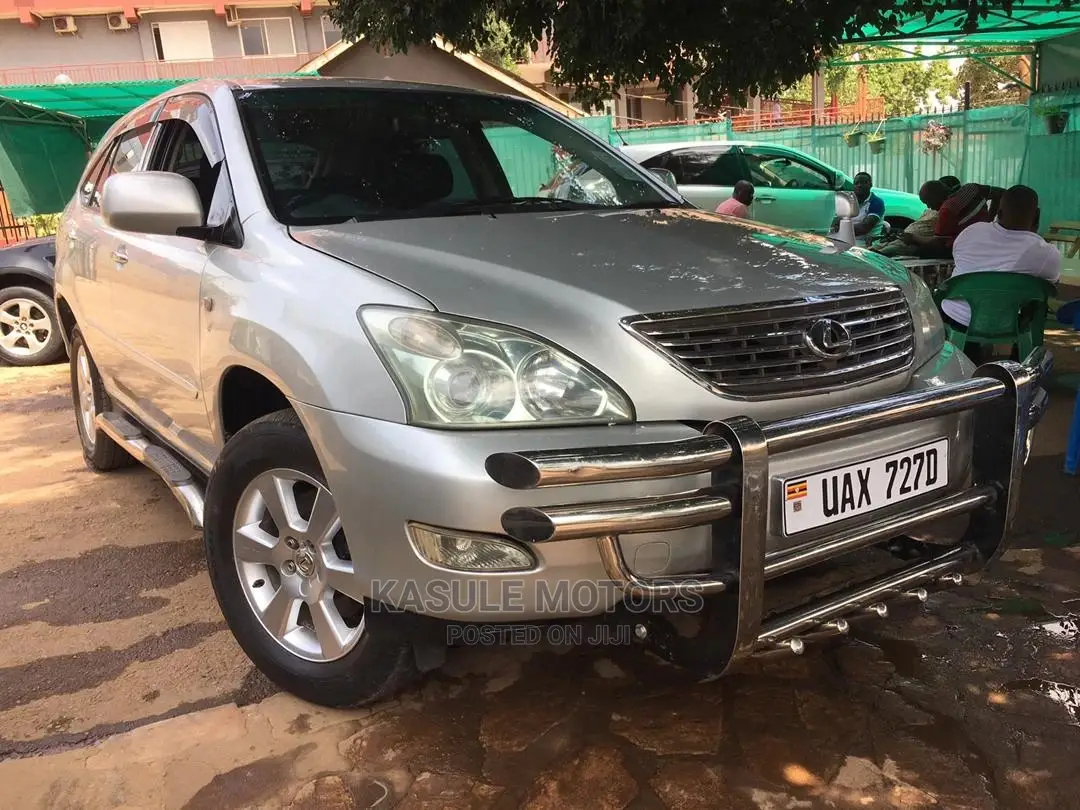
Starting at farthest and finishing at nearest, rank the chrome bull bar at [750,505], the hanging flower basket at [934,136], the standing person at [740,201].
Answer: the hanging flower basket at [934,136] → the standing person at [740,201] → the chrome bull bar at [750,505]

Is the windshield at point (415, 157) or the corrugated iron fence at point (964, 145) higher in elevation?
the windshield at point (415, 157)

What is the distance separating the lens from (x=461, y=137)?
329 centimetres

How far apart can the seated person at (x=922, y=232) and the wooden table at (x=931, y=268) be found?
22 centimetres

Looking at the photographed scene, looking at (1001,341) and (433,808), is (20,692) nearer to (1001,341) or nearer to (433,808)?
(433,808)

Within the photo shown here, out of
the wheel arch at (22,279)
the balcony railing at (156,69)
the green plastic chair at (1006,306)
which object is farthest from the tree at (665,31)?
the balcony railing at (156,69)

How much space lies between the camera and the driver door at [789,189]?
10.9 meters

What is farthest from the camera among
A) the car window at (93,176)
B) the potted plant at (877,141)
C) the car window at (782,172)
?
the potted plant at (877,141)

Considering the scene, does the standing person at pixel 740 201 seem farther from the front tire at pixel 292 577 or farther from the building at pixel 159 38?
the building at pixel 159 38

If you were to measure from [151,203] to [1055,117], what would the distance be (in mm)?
12913

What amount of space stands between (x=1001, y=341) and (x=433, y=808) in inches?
154

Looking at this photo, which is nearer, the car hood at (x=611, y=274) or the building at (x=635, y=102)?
the car hood at (x=611, y=274)

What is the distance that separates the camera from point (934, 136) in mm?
14336

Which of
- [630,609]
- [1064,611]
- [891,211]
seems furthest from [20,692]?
[891,211]

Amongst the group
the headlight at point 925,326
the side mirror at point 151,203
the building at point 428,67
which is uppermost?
the building at point 428,67
